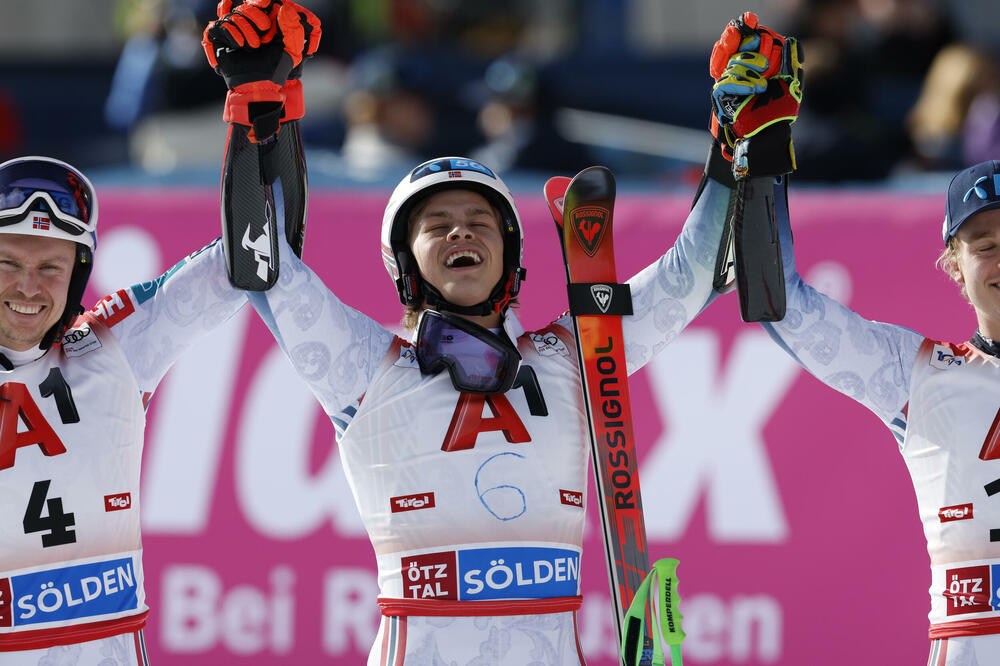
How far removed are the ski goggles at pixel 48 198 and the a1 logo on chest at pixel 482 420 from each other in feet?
4.19

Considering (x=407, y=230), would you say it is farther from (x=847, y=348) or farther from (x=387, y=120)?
(x=387, y=120)

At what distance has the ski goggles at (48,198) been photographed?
4.45m

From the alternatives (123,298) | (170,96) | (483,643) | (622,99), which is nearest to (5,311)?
(123,298)

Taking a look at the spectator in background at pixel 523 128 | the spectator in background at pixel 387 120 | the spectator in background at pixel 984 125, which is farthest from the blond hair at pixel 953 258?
the spectator in background at pixel 387 120

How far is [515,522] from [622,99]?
6.04m

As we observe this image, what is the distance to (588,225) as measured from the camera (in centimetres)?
480

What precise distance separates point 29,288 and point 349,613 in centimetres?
259

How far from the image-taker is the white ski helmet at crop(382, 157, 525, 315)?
15.1 feet

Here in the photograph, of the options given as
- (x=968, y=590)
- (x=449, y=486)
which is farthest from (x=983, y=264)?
(x=449, y=486)

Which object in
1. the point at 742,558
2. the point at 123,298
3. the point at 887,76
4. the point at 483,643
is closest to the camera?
the point at 483,643

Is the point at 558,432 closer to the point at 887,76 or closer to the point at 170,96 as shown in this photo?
the point at 170,96

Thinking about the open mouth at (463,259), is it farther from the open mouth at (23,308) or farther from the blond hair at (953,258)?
the blond hair at (953,258)

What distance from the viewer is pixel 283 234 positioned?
4.48 m

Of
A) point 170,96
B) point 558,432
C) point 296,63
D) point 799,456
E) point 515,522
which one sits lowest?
point 515,522
